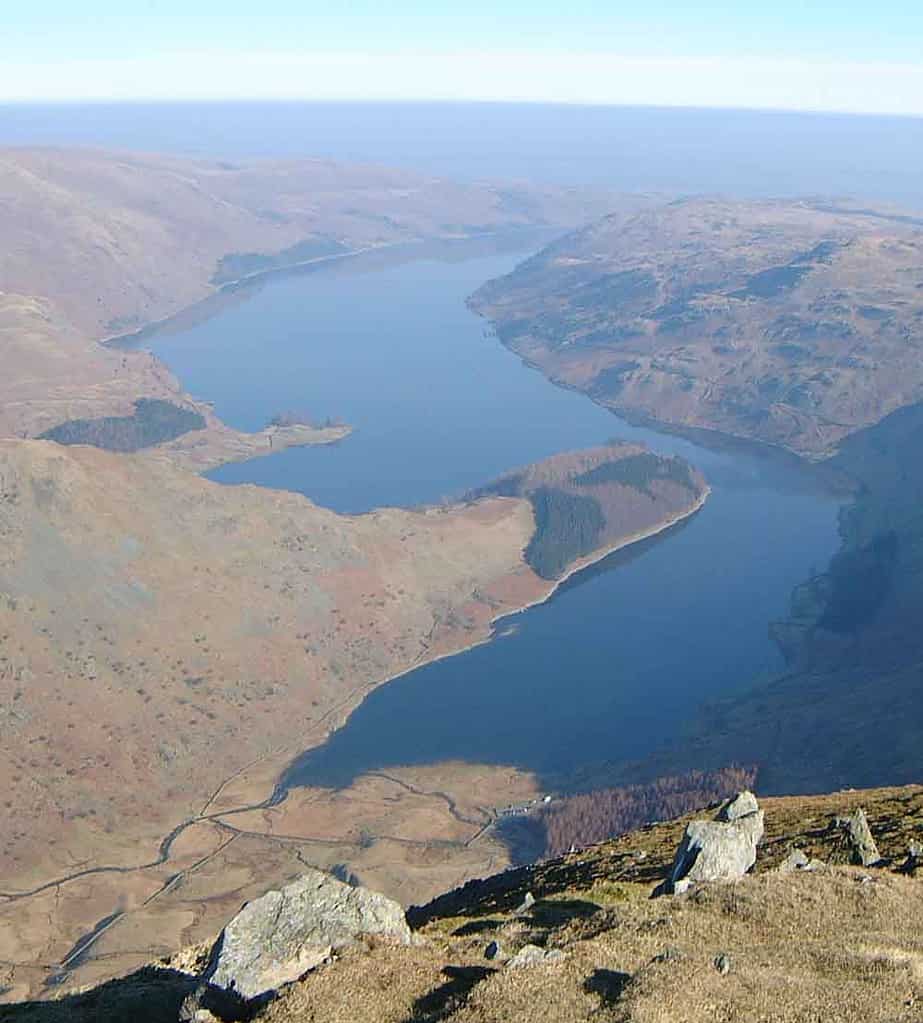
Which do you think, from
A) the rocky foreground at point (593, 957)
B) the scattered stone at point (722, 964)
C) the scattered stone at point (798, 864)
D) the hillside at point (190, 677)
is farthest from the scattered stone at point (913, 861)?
the hillside at point (190, 677)

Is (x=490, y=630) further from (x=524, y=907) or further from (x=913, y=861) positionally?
(x=913, y=861)

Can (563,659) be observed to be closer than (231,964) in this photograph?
No

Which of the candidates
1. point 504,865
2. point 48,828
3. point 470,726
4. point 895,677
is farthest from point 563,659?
point 48,828

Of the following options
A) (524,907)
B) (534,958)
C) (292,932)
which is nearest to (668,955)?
(534,958)

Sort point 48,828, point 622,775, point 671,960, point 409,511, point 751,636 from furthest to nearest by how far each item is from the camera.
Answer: point 409,511 < point 751,636 < point 622,775 < point 48,828 < point 671,960

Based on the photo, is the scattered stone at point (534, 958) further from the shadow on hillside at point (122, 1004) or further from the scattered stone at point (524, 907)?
the shadow on hillside at point (122, 1004)

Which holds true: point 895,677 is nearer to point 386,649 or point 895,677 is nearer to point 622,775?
point 622,775
